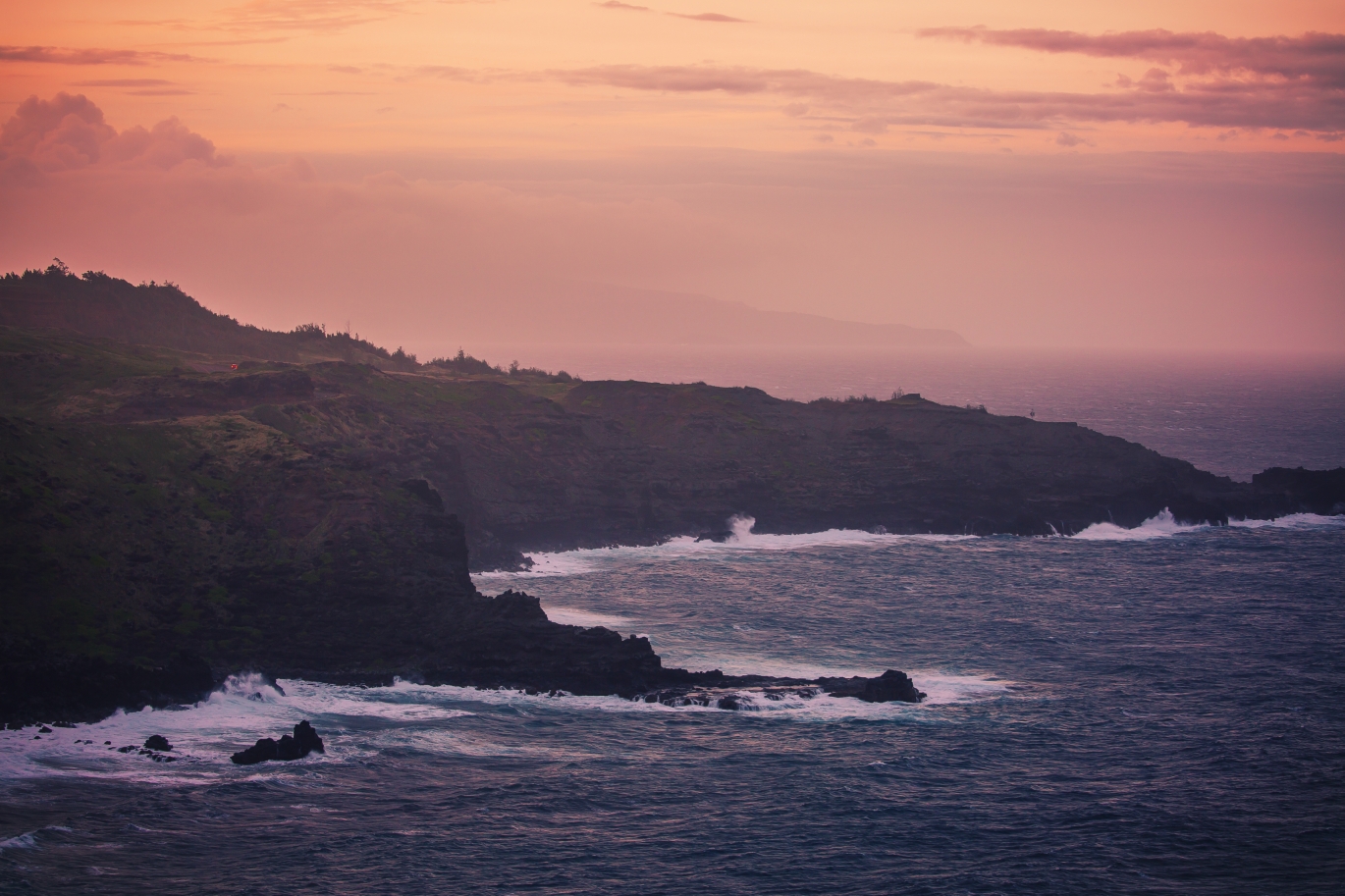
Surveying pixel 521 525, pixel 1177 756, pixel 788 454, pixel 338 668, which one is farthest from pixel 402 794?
pixel 788 454

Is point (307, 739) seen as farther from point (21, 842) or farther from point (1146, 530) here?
Result: point (1146, 530)

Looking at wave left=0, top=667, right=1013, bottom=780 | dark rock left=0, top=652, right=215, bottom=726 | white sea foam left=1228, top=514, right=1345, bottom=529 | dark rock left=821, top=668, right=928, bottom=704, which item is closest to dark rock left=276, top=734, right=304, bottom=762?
wave left=0, top=667, right=1013, bottom=780

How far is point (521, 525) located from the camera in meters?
86.2

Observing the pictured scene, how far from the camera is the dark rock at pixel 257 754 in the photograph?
4281cm

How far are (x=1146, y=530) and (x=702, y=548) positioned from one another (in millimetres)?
36092

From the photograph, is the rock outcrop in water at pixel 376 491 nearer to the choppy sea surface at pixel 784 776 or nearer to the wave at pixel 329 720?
the wave at pixel 329 720

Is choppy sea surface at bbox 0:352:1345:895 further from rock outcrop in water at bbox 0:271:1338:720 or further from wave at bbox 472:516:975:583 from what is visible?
wave at bbox 472:516:975:583

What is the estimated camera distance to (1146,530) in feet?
303

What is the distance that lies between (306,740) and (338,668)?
31.1ft

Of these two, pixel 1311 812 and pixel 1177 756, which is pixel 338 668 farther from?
pixel 1311 812

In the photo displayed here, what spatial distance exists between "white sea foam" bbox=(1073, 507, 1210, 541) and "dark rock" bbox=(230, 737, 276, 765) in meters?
66.9

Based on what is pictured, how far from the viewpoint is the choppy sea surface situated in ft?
114

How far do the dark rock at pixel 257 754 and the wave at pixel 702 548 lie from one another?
33315 mm

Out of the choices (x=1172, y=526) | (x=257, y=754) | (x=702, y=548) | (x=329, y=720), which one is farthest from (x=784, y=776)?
(x=1172, y=526)
